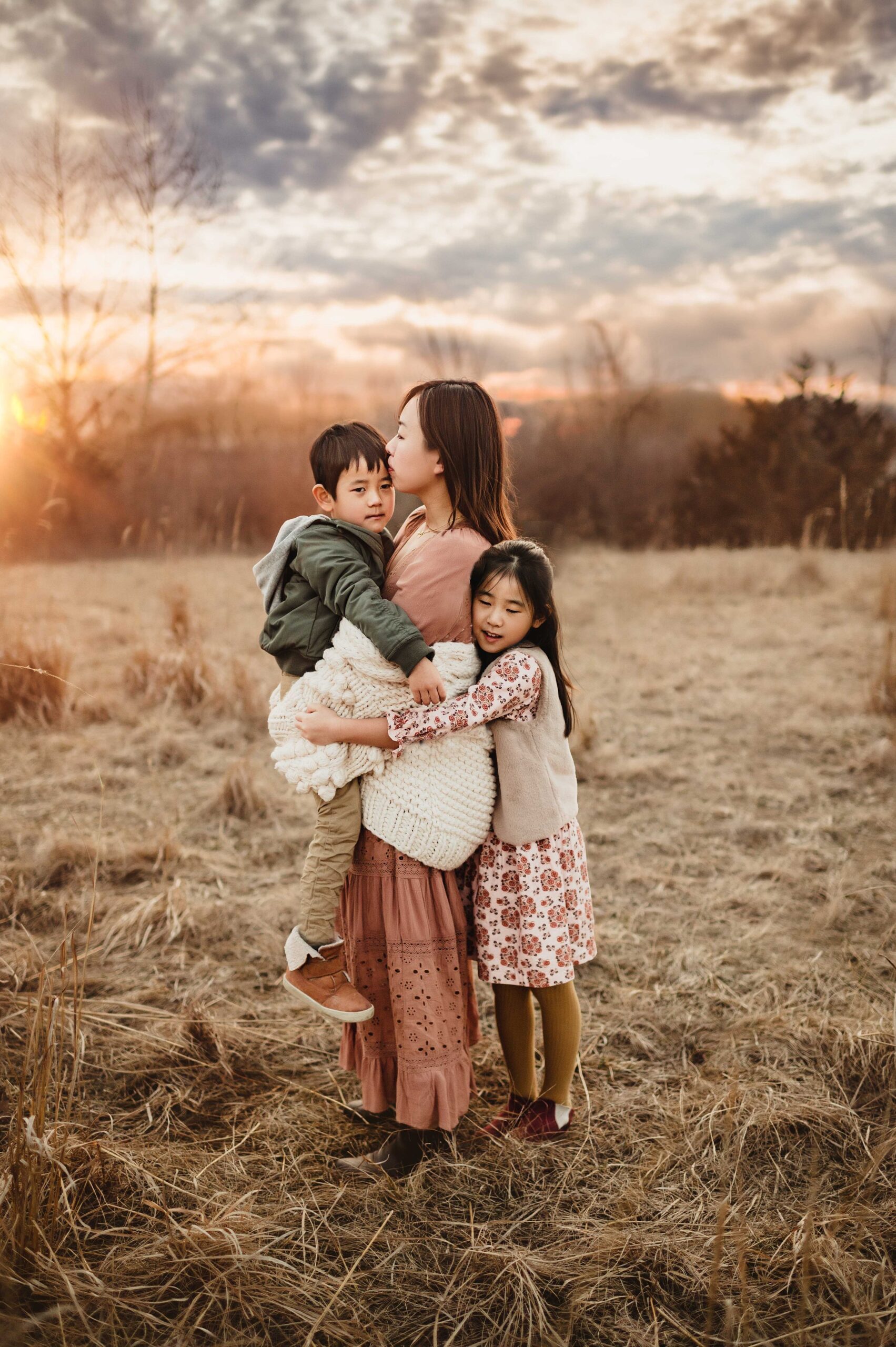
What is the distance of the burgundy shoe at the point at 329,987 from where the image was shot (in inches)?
80.8

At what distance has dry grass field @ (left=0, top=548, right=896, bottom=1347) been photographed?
174 cm

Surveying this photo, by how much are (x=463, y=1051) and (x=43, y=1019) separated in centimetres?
98

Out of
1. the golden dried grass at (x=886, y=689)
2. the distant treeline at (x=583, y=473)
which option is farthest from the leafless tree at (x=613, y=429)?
the golden dried grass at (x=886, y=689)

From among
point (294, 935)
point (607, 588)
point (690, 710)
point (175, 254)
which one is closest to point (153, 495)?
point (175, 254)

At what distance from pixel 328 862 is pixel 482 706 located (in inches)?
20.5

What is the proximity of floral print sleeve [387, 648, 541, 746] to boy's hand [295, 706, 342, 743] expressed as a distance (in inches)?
4.9

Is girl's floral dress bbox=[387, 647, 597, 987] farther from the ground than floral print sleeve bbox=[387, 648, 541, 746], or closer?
closer

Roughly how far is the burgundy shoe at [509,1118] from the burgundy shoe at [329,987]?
0.51 meters

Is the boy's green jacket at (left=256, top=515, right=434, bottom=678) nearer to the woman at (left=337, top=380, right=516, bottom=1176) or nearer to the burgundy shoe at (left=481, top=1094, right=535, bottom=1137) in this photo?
the woman at (left=337, top=380, right=516, bottom=1176)

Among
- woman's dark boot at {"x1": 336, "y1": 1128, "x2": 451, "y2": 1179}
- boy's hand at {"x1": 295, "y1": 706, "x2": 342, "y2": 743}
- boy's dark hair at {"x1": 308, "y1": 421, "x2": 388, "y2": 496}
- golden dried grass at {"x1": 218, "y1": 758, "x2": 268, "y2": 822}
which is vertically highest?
boy's dark hair at {"x1": 308, "y1": 421, "x2": 388, "y2": 496}

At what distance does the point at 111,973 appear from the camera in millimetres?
3145

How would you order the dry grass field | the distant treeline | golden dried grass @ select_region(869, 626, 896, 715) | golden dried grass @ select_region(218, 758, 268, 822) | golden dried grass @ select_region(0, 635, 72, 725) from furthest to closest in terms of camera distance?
1. the distant treeline
2. golden dried grass @ select_region(869, 626, 896, 715)
3. golden dried grass @ select_region(0, 635, 72, 725)
4. golden dried grass @ select_region(218, 758, 268, 822)
5. the dry grass field

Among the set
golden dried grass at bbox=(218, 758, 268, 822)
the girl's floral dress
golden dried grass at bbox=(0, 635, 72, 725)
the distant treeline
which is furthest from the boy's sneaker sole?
the distant treeline

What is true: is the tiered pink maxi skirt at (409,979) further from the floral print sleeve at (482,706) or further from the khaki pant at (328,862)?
the floral print sleeve at (482,706)
